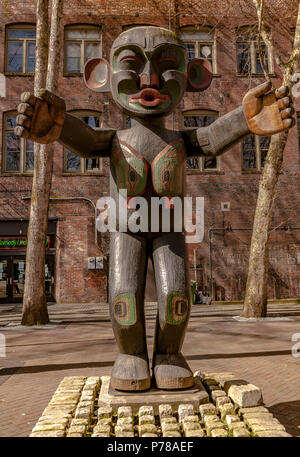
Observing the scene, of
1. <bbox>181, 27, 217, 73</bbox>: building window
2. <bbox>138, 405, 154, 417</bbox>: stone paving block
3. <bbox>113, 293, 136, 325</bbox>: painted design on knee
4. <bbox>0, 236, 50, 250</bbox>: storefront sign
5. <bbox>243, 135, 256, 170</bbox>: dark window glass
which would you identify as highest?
<bbox>181, 27, 217, 73</bbox>: building window

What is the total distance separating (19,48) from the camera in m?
15.0

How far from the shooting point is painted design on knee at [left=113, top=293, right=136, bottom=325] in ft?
9.11

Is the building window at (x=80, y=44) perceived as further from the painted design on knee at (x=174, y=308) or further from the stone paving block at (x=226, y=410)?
the stone paving block at (x=226, y=410)

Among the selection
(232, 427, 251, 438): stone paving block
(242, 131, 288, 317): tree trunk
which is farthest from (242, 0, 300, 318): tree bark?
(232, 427, 251, 438): stone paving block

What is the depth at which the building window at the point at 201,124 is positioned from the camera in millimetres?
14884

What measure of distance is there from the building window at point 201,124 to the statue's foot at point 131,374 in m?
12.6

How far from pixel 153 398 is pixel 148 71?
2386 mm

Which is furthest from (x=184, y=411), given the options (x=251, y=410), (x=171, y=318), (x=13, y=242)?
(x=13, y=242)

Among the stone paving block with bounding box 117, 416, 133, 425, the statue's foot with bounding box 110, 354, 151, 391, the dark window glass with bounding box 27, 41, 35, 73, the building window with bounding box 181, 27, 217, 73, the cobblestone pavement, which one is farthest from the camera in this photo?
the building window with bounding box 181, 27, 217, 73

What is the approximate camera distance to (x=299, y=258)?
14.6m

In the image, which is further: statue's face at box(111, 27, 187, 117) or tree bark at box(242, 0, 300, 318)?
tree bark at box(242, 0, 300, 318)

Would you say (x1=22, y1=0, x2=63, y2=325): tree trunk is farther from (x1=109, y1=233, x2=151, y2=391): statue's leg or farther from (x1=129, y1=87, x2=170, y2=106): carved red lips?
(x1=129, y1=87, x2=170, y2=106): carved red lips

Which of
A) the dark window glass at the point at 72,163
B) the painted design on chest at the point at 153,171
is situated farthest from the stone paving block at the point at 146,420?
the dark window glass at the point at 72,163
